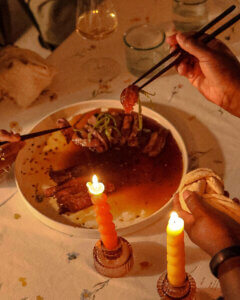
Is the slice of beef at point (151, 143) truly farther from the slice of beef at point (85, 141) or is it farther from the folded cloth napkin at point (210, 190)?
the folded cloth napkin at point (210, 190)

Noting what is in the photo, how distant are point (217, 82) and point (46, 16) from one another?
2.04 metres

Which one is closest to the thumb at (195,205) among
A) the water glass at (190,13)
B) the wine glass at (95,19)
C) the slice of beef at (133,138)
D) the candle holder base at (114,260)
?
the candle holder base at (114,260)

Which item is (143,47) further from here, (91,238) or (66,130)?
(91,238)

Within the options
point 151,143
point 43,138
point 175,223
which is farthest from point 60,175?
point 175,223

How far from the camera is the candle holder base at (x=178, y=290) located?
3.58ft

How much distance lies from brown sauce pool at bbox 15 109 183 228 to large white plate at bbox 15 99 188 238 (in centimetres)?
3

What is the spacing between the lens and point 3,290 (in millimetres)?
1233

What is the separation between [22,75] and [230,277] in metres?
1.27

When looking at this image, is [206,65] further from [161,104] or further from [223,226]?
[223,226]

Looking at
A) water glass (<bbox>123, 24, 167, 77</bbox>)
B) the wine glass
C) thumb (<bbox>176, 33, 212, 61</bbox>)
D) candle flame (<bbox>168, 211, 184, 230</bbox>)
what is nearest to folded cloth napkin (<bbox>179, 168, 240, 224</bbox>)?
candle flame (<bbox>168, 211, 184, 230</bbox>)

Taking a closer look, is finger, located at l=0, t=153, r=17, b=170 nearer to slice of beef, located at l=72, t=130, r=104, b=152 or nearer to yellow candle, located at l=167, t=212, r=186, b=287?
slice of beef, located at l=72, t=130, r=104, b=152

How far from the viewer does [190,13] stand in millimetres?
2012

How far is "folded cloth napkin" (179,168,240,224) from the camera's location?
3.79 ft

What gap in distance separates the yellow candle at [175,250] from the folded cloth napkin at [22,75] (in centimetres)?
111
